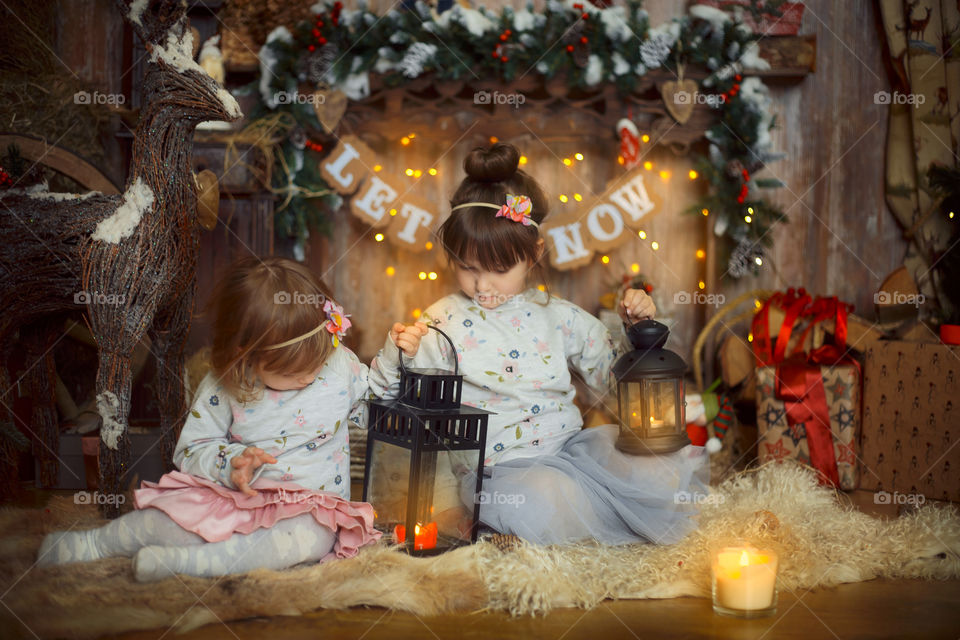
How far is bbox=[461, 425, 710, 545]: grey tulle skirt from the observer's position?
2.49m

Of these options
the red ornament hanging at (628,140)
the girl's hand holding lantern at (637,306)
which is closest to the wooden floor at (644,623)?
the girl's hand holding lantern at (637,306)

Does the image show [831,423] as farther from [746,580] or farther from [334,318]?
[334,318]

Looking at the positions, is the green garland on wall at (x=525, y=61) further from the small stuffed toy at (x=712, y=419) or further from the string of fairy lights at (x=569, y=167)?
the small stuffed toy at (x=712, y=419)

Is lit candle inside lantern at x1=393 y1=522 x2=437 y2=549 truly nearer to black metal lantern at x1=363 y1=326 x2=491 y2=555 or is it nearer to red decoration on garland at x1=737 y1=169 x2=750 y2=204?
black metal lantern at x1=363 y1=326 x2=491 y2=555

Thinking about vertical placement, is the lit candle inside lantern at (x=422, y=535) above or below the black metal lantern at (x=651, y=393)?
below

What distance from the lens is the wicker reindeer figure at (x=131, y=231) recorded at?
256cm

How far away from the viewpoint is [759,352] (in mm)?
3600

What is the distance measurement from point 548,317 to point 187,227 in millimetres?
1201

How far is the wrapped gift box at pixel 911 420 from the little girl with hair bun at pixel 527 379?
3.87 ft

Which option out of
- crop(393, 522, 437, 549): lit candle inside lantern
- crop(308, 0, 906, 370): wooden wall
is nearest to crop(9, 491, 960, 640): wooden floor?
crop(393, 522, 437, 549): lit candle inside lantern

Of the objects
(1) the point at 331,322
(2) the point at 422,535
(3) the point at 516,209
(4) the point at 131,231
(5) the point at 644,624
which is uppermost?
(3) the point at 516,209

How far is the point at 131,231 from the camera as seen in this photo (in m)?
2.58

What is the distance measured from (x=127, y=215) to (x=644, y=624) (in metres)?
1.87

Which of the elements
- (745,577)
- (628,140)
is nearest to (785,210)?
(628,140)
